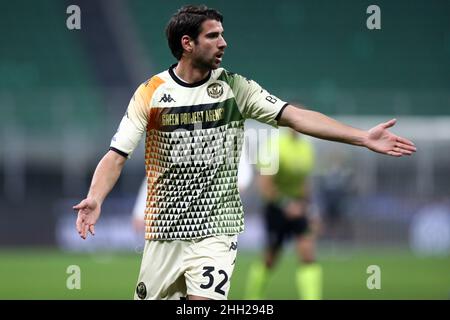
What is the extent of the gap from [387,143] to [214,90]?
3.70 ft

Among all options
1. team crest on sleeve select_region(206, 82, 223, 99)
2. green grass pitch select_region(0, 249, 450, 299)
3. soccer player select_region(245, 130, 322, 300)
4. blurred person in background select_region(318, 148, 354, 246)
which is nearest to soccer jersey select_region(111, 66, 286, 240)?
team crest on sleeve select_region(206, 82, 223, 99)

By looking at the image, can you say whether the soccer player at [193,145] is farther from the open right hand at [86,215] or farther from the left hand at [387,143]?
the open right hand at [86,215]

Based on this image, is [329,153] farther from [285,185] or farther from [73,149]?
[285,185]

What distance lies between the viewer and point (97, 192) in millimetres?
6023

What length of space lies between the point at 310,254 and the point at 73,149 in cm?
973

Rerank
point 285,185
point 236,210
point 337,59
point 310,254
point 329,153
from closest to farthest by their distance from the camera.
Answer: point 236,210
point 310,254
point 285,185
point 329,153
point 337,59

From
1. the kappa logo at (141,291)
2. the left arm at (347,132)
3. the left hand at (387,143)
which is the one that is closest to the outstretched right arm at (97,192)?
the kappa logo at (141,291)

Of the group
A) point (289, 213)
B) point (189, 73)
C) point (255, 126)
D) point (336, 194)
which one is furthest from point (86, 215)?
point (336, 194)

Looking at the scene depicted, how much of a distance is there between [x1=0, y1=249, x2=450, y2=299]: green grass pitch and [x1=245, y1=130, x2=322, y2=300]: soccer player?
0.60 metres

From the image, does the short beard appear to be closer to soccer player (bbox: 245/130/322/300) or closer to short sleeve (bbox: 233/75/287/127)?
short sleeve (bbox: 233/75/287/127)

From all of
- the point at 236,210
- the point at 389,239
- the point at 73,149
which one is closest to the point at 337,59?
the point at 389,239

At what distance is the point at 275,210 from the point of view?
40.0 ft

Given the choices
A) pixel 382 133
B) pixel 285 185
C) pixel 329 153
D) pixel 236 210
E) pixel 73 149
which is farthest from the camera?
pixel 329 153

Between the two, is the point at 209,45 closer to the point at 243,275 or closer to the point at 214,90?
the point at 214,90
